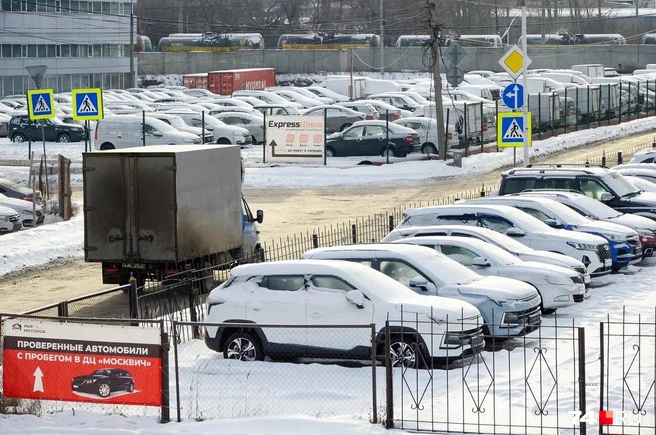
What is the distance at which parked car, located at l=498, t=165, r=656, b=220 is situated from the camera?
2573 centimetres

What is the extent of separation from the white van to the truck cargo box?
72.2ft

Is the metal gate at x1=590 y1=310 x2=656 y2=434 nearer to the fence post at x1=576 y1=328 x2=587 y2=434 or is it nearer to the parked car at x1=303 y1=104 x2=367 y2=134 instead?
the fence post at x1=576 y1=328 x2=587 y2=434

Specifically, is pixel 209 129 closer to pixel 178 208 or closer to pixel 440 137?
pixel 440 137

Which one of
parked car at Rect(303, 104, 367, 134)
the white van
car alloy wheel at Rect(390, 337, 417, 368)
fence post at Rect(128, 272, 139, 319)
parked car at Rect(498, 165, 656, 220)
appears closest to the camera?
car alloy wheel at Rect(390, 337, 417, 368)

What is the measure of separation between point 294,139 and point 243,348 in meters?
26.2

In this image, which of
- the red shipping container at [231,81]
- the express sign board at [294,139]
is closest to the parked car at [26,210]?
the express sign board at [294,139]

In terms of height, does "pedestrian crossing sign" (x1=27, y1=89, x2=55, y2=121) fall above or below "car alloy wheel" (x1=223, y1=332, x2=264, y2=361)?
above

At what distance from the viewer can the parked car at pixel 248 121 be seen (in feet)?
158

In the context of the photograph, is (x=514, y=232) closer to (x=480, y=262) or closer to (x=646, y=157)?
(x=480, y=262)

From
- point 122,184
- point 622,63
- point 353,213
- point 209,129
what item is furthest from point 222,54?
point 122,184

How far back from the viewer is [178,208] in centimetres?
2128

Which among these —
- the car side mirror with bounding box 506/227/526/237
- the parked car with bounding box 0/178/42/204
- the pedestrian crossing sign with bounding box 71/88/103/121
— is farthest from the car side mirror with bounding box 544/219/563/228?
the parked car with bounding box 0/178/42/204

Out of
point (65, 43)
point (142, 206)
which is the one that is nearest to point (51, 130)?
point (65, 43)

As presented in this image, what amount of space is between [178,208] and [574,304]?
22.7 ft
